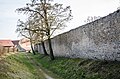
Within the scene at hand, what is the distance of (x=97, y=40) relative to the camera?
19156 mm


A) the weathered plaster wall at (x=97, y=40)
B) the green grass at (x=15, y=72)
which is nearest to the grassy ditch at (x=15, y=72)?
the green grass at (x=15, y=72)

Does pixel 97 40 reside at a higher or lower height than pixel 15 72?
higher

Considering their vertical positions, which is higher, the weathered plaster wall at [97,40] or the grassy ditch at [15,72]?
the weathered plaster wall at [97,40]

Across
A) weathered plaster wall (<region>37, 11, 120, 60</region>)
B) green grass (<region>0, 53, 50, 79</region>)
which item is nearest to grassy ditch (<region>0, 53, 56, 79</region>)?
green grass (<region>0, 53, 50, 79</region>)

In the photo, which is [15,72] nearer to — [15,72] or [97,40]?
[15,72]

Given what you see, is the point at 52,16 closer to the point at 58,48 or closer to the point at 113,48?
the point at 58,48

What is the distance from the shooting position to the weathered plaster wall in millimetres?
16047

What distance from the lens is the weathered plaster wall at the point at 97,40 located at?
16047 mm

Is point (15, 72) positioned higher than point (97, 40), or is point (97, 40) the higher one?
point (97, 40)

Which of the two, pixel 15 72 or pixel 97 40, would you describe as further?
pixel 97 40

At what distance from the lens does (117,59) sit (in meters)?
15.7

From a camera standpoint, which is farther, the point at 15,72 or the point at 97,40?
the point at 97,40

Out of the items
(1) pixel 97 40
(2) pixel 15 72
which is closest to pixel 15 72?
(2) pixel 15 72

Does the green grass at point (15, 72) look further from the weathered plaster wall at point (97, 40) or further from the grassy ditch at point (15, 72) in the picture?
the weathered plaster wall at point (97, 40)
